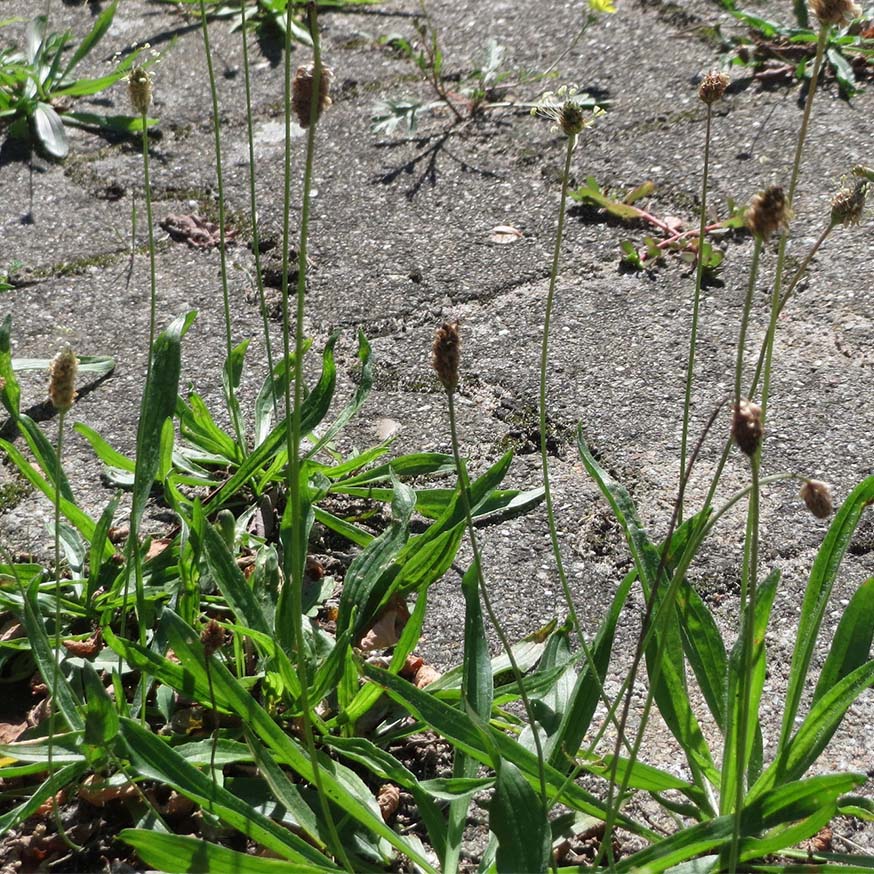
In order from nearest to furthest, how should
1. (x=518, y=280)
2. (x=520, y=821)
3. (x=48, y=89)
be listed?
1. (x=520, y=821)
2. (x=518, y=280)
3. (x=48, y=89)

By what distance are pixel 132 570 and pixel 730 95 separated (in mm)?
2261

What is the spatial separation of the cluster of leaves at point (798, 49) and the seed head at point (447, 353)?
2541 mm

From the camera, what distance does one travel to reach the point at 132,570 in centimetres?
181

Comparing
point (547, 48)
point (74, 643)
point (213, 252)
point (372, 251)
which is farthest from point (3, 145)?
point (74, 643)

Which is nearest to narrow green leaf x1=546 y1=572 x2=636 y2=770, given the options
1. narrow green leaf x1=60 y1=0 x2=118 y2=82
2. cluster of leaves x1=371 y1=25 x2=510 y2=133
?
cluster of leaves x1=371 y1=25 x2=510 y2=133

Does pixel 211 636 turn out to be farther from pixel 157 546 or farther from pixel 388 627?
pixel 157 546

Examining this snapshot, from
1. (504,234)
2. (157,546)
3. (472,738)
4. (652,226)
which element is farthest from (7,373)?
(652,226)

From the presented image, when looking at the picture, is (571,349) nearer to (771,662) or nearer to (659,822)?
(771,662)

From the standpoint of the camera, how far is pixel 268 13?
3.69m

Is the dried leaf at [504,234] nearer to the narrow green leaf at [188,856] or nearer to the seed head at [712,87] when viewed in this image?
the seed head at [712,87]

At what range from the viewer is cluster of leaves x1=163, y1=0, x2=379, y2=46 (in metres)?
3.66

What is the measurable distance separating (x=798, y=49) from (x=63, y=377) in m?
2.86

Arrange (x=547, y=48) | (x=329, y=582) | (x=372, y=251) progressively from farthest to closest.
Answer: (x=547, y=48)
(x=372, y=251)
(x=329, y=582)

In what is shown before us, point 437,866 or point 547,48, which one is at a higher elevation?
point 547,48
